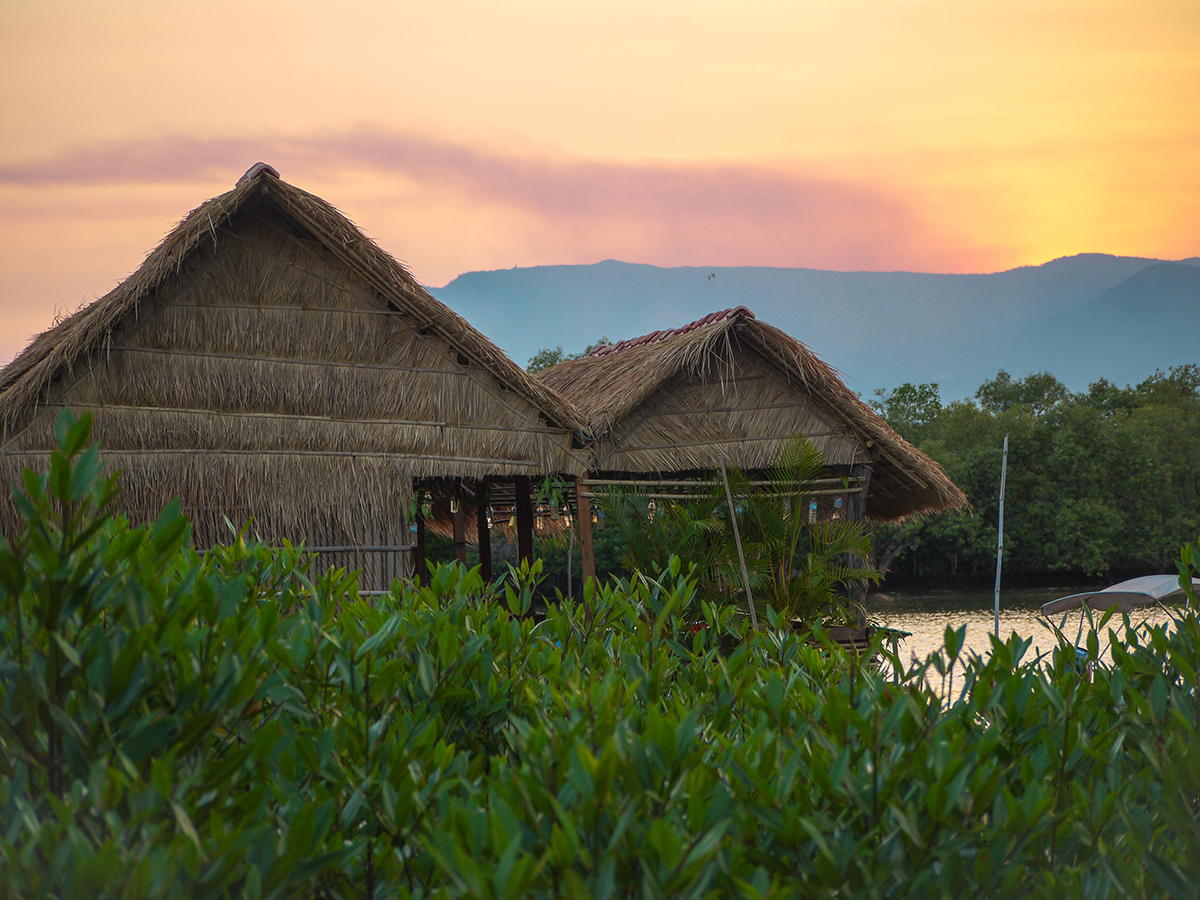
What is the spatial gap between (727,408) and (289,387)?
13.5 feet

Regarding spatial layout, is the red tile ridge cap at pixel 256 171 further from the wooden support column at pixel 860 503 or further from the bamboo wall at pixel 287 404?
the wooden support column at pixel 860 503

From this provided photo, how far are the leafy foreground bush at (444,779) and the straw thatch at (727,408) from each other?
261 inches

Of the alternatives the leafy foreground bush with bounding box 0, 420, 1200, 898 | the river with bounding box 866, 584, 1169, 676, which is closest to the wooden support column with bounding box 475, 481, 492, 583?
the leafy foreground bush with bounding box 0, 420, 1200, 898

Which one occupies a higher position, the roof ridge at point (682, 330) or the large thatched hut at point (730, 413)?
the roof ridge at point (682, 330)

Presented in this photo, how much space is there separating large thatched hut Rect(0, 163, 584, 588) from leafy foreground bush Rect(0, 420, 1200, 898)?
18.7 feet

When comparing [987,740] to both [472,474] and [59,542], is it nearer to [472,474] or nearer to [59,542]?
[59,542]

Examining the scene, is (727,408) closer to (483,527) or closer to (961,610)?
(483,527)

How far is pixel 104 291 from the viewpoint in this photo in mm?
7449

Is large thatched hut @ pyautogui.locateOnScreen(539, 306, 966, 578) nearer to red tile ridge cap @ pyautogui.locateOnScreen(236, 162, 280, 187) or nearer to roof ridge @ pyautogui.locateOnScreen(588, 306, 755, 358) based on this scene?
roof ridge @ pyautogui.locateOnScreen(588, 306, 755, 358)

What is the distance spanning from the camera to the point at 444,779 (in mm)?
1557

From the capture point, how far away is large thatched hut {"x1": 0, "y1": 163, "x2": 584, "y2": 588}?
6.98 m

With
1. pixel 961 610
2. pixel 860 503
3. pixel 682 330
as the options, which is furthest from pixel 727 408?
pixel 961 610

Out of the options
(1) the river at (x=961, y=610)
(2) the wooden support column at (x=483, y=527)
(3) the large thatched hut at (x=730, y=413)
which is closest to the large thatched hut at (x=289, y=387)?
(3) the large thatched hut at (x=730, y=413)

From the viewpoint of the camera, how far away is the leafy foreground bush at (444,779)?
1149mm
